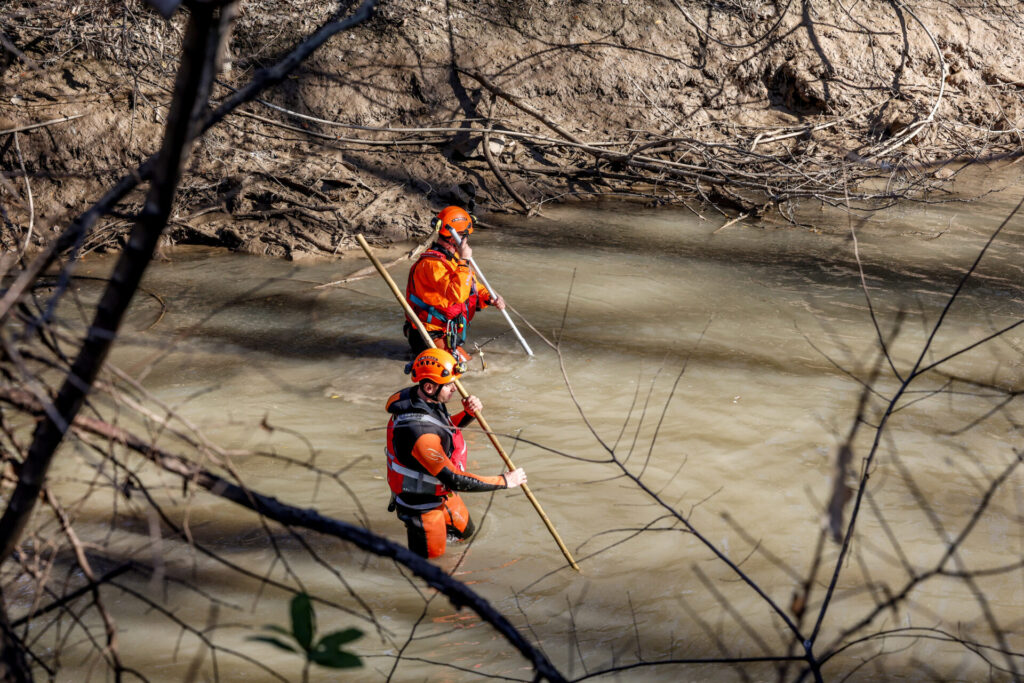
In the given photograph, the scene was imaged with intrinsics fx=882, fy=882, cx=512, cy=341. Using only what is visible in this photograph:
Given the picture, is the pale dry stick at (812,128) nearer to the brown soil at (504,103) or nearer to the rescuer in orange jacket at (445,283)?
the brown soil at (504,103)

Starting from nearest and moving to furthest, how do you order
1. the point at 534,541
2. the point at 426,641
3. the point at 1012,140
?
the point at 426,641, the point at 534,541, the point at 1012,140

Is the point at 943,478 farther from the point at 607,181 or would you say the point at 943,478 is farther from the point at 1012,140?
the point at 1012,140

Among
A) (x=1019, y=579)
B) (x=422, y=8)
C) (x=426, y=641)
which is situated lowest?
(x=426, y=641)

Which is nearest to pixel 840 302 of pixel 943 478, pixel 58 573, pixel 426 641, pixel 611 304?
pixel 611 304

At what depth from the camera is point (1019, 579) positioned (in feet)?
18.7

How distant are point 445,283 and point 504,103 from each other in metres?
7.66

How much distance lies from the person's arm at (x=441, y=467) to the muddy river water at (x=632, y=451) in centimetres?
43

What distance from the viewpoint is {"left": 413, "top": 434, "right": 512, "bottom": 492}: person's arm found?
5297 mm

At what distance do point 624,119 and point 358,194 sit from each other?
502cm

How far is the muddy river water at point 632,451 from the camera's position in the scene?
511 centimetres

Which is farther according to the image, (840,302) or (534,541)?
(840,302)

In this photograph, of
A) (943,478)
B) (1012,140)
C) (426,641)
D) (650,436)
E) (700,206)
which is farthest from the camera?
(1012,140)

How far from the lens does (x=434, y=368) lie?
535 centimetres

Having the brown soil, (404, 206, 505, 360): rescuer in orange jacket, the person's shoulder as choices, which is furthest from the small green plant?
the brown soil
